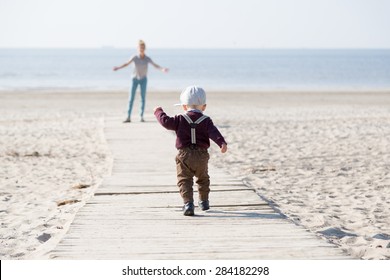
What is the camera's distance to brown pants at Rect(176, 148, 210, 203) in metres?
6.31

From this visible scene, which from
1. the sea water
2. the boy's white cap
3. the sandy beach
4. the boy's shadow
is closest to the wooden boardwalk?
the boy's shadow

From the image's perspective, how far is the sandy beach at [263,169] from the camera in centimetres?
672

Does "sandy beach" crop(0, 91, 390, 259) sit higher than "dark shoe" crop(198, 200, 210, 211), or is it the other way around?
"dark shoe" crop(198, 200, 210, 211)

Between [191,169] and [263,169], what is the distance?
434cm

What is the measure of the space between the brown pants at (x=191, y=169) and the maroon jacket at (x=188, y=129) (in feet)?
0.25

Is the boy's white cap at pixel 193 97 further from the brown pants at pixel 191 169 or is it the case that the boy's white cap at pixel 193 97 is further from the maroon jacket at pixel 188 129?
the brown pants at pixel 191 169

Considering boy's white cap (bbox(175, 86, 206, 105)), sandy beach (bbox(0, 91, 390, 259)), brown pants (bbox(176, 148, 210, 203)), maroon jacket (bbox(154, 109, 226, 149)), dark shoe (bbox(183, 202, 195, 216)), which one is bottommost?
sandy beach (bbox(0, 91, 390, 259))

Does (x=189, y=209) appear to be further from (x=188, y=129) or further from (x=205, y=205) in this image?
(x=188, y=129)

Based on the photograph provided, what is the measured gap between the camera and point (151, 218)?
20.0 feet

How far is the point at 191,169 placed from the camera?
6.36 metres

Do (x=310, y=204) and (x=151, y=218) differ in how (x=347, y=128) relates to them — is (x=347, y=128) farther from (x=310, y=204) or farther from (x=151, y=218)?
(x=151, y=218)

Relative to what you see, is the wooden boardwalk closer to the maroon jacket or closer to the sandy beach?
the sandy beach

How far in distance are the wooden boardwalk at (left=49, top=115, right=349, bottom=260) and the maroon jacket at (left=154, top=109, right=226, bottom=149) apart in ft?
2.16

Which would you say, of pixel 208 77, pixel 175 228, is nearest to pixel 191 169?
pixel 175 228
